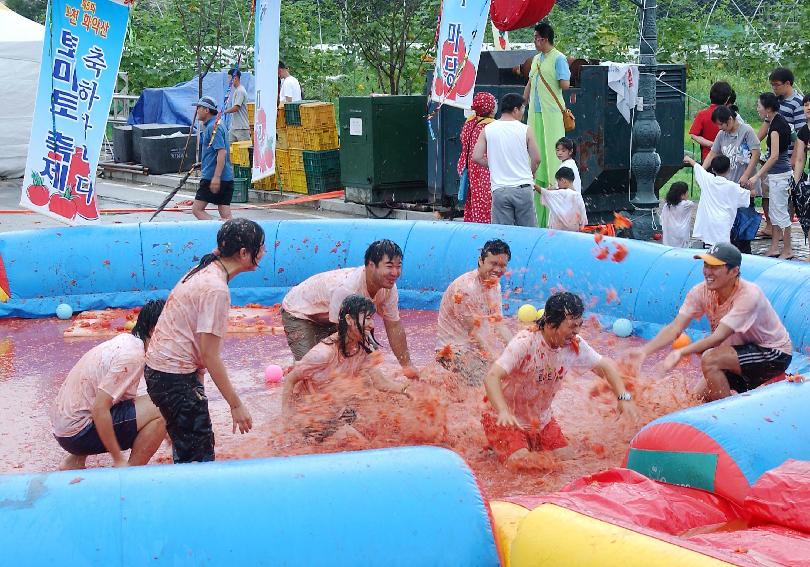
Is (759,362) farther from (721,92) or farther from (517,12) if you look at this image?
(517,12)

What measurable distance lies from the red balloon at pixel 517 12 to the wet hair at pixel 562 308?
7.16 m

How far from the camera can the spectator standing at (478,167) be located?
11.1m

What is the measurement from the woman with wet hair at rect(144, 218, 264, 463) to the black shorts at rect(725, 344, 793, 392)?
3021 millimetres

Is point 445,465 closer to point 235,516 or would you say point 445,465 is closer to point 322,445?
point 235,516

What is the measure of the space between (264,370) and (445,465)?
14.6ft

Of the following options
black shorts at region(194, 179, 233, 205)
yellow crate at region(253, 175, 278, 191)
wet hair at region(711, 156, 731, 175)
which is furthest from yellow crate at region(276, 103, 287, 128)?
wet hair at region(711, 156, 731, 175)

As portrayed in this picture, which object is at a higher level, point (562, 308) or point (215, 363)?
point (562, 308)

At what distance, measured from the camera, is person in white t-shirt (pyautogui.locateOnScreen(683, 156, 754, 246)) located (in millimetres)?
9859

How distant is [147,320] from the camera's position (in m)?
5.84

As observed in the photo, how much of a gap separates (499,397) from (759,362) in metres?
1.82

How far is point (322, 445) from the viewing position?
657cm

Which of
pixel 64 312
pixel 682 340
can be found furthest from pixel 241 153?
pixel 682 340

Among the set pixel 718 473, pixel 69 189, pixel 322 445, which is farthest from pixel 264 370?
pixel 718 473

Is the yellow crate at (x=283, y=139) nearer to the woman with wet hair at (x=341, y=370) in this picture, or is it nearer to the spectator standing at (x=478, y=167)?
the spectator standing at (x=478, y=167)
